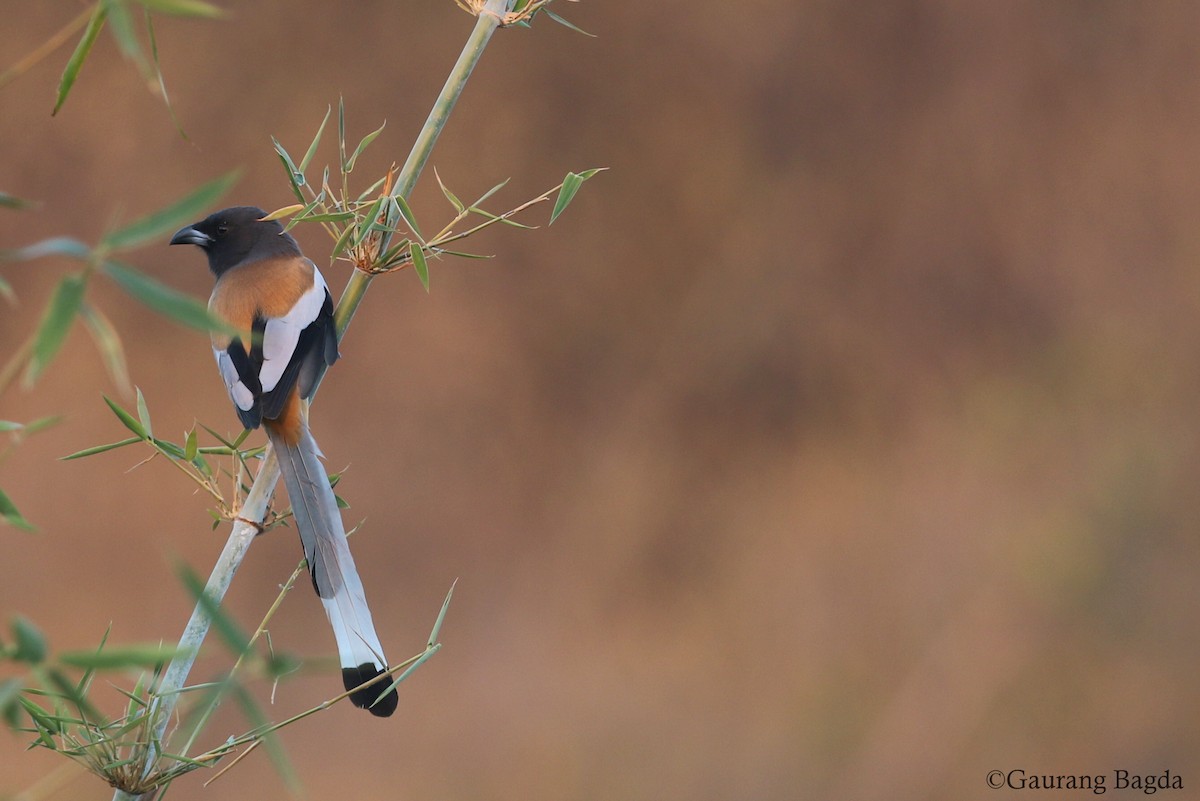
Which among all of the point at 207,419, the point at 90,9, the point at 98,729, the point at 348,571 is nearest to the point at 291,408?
the point at 348,571

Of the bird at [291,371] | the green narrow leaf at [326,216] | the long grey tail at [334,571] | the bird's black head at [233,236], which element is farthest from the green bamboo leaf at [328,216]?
the bird's black head at [233,236]

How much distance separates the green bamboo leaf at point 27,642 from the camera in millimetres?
415

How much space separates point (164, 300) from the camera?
427 mm

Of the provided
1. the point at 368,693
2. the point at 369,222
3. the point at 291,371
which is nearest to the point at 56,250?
the point at 369,222

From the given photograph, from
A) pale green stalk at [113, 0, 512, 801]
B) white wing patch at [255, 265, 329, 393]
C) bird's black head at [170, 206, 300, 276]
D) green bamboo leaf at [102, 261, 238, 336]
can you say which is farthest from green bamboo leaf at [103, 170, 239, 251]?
bird's black head at [170, 206, 300, 276]

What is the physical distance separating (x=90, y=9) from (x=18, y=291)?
3185 millimetres

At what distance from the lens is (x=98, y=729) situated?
67 cm

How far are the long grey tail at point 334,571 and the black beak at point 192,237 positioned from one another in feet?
1.85

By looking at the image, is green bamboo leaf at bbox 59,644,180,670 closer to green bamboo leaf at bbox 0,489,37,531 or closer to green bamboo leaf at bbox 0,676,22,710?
green bamboo leaf at bbox 0,676,22,710

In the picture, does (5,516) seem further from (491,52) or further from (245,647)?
(491,52)

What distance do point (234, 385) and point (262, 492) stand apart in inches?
14.2

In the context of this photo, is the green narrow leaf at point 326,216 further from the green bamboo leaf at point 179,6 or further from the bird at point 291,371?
the green bamboo leaf at point 179,6

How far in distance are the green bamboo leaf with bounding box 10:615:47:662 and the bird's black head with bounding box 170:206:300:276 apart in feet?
3.69

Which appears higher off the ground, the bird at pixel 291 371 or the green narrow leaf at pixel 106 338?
the green narrow leaf at pixel 106 338
